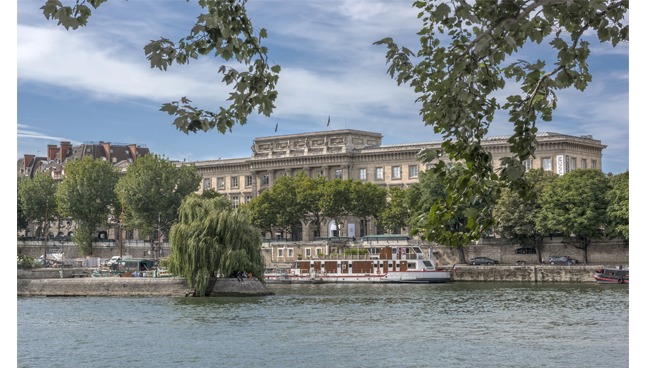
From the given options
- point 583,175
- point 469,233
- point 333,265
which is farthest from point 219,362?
point 583,175

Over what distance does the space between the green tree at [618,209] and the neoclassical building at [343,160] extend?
1844 cm

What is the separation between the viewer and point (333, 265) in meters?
71.1

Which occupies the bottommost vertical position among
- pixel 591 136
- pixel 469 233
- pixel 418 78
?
pixel 469 233

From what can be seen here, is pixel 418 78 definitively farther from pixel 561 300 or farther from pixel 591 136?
pixel 591 136

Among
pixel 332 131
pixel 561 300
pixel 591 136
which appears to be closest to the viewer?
pixel 561 300

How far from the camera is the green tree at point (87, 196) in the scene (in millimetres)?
93000

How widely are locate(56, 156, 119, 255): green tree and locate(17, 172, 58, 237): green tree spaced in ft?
18.0

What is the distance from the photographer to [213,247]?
45.6m

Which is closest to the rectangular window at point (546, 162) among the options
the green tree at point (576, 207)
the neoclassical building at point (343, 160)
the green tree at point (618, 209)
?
the neoclassical building at point (343, 160)

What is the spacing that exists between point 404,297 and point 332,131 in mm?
53736

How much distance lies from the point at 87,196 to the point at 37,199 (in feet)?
32.0

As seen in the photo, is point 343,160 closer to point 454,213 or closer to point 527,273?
point 527,273

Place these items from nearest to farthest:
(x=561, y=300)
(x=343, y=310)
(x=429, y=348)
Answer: (x=429, y=348) → (x=343, y=310) → (x=561, y=300)

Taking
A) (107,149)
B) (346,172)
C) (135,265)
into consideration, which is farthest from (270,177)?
(135,265)
